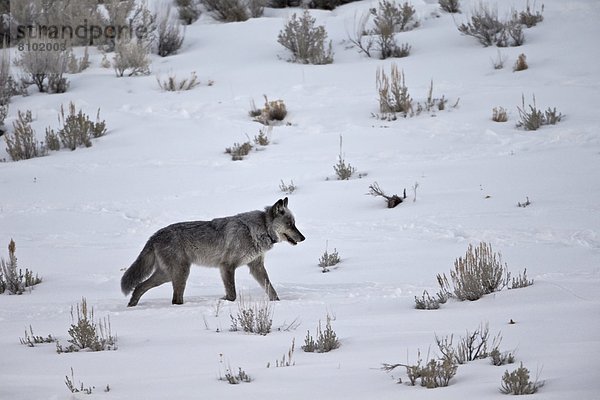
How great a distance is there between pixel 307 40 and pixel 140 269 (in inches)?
503

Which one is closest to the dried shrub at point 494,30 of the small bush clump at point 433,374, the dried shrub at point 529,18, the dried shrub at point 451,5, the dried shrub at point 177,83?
the dried shrub at point 529,18

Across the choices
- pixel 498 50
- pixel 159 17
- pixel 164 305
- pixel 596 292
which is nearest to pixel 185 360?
pixel 164 305

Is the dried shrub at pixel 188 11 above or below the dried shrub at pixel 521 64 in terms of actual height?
above

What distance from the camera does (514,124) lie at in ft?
49.8

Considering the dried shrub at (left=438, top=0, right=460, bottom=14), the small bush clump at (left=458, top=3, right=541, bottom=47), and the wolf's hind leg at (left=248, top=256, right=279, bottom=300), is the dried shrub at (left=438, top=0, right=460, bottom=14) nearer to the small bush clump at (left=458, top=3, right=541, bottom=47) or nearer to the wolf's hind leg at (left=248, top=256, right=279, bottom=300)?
the small bush clump at (left=458, top=3, right=541, bottom=47)

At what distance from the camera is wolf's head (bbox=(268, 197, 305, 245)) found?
29.5ft

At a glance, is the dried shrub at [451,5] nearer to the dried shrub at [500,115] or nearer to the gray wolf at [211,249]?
the dried shrub at [500,115]

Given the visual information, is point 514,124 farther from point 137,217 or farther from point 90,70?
point 90,70

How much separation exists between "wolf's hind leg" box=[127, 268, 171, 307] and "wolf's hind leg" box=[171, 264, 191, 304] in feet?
0.57

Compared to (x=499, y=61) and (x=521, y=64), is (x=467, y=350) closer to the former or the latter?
(x=521, y=64)

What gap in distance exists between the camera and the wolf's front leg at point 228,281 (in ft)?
27.8

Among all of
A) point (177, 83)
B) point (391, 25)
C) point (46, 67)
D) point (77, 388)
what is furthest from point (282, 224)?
point (46, 67)

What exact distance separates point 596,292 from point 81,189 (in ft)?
34.1

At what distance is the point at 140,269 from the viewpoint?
335 inches
